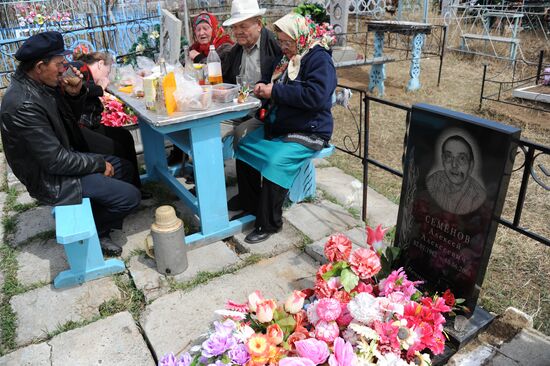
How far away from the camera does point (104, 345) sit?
232cm

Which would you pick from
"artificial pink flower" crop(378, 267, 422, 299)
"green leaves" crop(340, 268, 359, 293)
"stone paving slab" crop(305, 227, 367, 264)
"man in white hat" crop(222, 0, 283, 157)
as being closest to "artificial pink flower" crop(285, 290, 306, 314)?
"green leaves" crop(340, 268, 359, 293)

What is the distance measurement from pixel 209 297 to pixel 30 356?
3.18 feet

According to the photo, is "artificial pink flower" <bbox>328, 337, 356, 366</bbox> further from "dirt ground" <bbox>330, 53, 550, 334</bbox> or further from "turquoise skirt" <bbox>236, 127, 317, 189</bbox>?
"turquoise skirt" <bbox>236, 127, 317, 189</bbox>

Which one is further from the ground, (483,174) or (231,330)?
(483,174)

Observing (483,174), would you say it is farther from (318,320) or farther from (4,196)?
(4,196)

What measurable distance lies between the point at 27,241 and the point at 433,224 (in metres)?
2.94

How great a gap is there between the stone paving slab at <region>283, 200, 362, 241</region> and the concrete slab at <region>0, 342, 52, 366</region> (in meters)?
1.80

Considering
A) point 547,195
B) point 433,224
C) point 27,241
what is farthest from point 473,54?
point 27,241

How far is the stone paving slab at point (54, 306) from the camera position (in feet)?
8.06

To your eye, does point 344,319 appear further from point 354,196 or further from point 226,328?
point 354,196

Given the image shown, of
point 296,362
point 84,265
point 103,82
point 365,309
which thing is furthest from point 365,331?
point 103,82

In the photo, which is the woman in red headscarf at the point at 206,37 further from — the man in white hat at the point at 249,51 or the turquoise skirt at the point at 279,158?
the turquoise skirt at the point at 279,158

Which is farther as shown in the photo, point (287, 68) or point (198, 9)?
point (198, 9)

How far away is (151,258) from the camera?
3035 millimetres
